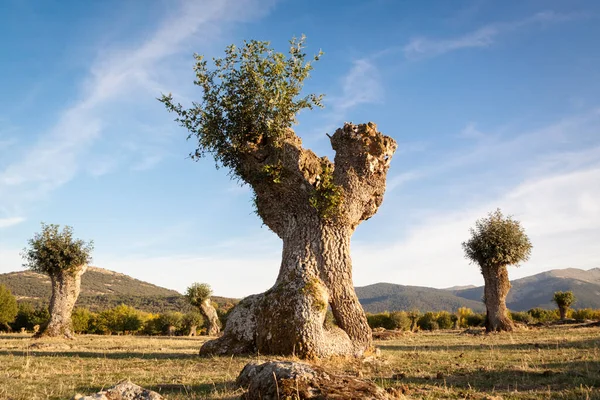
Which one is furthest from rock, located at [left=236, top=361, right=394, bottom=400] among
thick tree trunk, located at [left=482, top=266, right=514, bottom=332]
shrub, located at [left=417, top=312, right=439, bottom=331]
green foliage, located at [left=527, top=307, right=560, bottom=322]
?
green foliage, located at [left=527, top=307, right=560, bottom=322]

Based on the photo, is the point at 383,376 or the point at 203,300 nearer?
the point at 383,376

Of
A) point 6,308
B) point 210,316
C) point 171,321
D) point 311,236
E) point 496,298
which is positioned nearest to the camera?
point 311,236

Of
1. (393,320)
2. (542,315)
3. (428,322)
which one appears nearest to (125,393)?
(393,320)

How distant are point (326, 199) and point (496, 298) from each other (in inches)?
907

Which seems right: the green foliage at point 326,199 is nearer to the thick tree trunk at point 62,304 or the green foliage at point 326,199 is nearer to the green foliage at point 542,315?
the thick tree trunk at point 62,304

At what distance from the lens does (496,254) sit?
3297 cm

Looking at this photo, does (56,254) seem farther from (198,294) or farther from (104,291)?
(104,291)

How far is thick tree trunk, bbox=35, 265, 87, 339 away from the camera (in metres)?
30.5

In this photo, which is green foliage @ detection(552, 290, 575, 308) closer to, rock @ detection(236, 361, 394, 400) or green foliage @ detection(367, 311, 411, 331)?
green foliage @ detection(367, 311, 411, 331)

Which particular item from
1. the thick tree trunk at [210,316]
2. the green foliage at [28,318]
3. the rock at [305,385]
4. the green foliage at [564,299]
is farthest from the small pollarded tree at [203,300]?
the rock at [305,385]

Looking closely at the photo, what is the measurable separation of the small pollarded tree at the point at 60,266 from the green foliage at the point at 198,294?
50.3 ft

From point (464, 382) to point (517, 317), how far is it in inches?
1993

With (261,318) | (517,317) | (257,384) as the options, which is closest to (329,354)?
(261,318)

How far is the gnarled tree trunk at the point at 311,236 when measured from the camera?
546 inches
